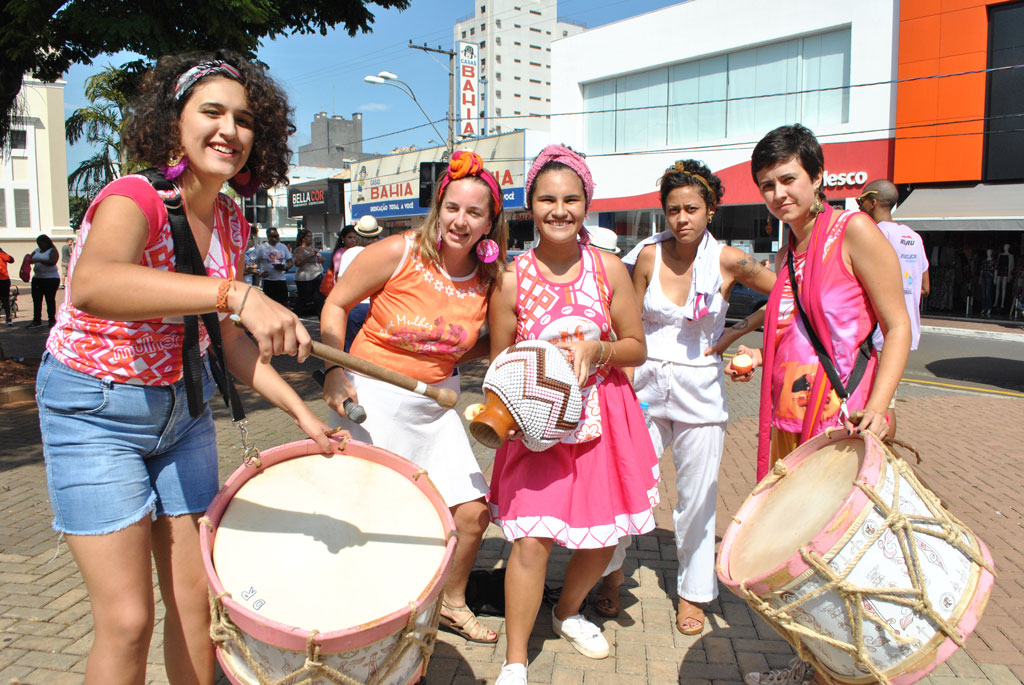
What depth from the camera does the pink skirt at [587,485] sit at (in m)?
2.77

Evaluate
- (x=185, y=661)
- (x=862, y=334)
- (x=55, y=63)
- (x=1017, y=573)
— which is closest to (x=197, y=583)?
(x=185, y=661)

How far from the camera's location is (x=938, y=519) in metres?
2.04

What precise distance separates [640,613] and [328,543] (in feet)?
6.47

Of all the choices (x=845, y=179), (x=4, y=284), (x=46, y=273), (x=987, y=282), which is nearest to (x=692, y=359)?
(x=46, y=273)

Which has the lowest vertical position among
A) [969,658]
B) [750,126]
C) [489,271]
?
[969,658]

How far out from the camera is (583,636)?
3.09m

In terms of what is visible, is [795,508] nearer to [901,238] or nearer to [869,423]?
[869,423]

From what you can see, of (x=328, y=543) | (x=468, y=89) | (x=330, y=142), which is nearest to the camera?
(x=328, y=543)

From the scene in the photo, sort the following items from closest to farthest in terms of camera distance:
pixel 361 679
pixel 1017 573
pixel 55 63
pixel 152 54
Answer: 1. pixel 361 679
2. pixel 1017 573
3. pixel 152 54
4. pixel 55 63

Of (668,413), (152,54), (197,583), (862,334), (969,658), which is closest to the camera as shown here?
(197,583)

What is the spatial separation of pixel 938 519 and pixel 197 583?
214 centimetres

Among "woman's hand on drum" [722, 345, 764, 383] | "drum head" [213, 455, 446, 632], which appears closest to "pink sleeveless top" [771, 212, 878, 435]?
"woman's hand on drum" [722, 345, 764, 383]

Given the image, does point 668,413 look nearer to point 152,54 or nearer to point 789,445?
point 789,445

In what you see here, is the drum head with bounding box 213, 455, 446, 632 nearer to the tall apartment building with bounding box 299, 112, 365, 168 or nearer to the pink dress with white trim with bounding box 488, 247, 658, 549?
the pink dress with white trim with bounding box 488, 247, 658, 549
